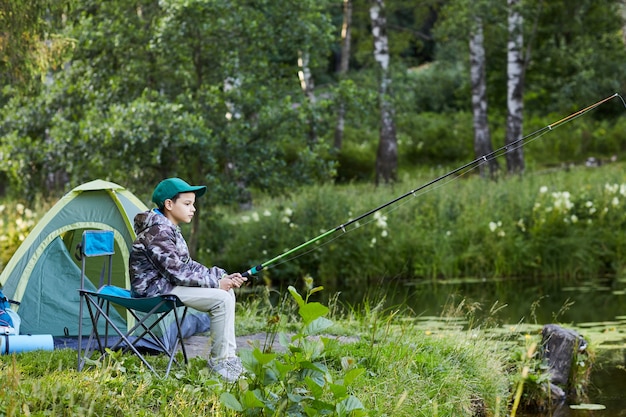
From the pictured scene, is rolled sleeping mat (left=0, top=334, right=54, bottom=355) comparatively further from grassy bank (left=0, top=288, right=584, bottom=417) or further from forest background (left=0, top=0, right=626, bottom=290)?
forest background (left=0, top=0, right=626, bottom=290)

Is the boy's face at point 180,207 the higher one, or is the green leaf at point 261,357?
the boy's face at point 180,207

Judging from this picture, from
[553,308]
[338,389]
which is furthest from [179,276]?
[553,308]

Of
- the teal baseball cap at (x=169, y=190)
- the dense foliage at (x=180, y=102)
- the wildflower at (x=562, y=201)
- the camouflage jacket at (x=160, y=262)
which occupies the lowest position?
the wildflower at (x=562, y=201)

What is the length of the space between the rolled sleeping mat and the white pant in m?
1.40

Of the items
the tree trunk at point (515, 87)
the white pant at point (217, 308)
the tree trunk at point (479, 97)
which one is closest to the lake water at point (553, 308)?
the white pant at point (217, 308)

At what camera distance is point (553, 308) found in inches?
449

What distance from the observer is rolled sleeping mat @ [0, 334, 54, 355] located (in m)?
6.58

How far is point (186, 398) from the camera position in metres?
5.22

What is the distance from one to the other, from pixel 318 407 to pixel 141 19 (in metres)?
10.0

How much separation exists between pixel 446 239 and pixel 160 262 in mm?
9188

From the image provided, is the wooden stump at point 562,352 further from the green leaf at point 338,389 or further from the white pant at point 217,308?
the green leaf at point 338,389

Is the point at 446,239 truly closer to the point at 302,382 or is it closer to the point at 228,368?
the point at 228,368

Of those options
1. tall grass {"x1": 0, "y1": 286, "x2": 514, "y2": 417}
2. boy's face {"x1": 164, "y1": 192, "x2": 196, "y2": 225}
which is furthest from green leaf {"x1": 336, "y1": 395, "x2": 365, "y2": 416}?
boy's face {"x1": 164, "y1": 192, "x2": 196, "y2": 225}

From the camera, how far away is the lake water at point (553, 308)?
26.1 ft
